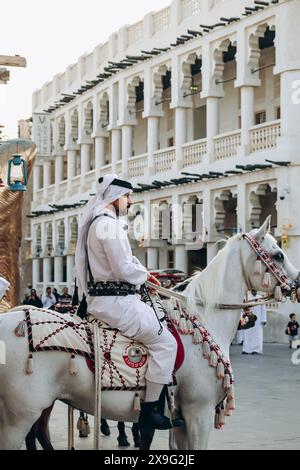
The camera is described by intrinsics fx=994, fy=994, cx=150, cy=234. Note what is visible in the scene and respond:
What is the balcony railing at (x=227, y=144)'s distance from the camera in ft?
96.2

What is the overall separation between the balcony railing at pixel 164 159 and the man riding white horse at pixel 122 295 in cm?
2579

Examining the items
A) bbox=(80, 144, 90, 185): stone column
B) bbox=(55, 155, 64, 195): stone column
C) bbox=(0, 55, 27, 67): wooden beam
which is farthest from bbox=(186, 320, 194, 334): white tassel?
bbox=(55, 155, 64, 195): stone column

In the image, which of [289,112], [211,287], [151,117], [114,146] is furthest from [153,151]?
[211,287]

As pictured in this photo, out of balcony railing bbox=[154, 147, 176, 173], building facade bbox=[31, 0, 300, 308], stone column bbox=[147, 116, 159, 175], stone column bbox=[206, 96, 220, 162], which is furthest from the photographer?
stone column bbox=[147, 116, 159, 175]

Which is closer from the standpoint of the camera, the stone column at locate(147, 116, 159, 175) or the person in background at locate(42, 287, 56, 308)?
the person in background at locate(42, 287, 56, 308)

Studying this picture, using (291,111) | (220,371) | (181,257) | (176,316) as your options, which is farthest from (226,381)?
(181,257)

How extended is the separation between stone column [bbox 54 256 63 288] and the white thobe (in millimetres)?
37550

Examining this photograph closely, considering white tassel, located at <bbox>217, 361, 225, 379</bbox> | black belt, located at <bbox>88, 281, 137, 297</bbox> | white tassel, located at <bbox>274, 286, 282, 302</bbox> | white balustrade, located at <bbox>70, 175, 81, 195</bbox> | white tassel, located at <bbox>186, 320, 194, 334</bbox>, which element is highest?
white balustrade, located at <bbox>70, 175, 81, 195</bbox>

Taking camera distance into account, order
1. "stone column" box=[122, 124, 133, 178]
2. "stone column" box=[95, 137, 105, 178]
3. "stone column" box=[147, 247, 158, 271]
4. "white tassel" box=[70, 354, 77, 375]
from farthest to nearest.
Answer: "stone column" box=[95, 137, 105, 178], "stone column" box=[122, 124, 133, 178], "stone column" box=[147, 247, 158, 271], "white tassel" box=[70, 354, 77, 375]

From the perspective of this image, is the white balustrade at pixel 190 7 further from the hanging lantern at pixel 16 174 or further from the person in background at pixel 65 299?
the hanging lantern at pixel 16 174

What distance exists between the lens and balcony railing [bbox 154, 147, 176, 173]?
3334 centimetres

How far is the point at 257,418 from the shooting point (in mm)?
12258

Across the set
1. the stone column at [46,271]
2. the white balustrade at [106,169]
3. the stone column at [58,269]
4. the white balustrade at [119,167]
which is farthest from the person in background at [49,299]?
the stone column at [46,271]

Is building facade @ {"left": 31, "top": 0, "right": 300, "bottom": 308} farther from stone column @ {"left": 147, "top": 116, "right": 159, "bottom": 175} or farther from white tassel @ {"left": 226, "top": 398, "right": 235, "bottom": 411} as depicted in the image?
white tassel @ {"left": 226, "top": 398, "right": 235, "bottom": 411}
